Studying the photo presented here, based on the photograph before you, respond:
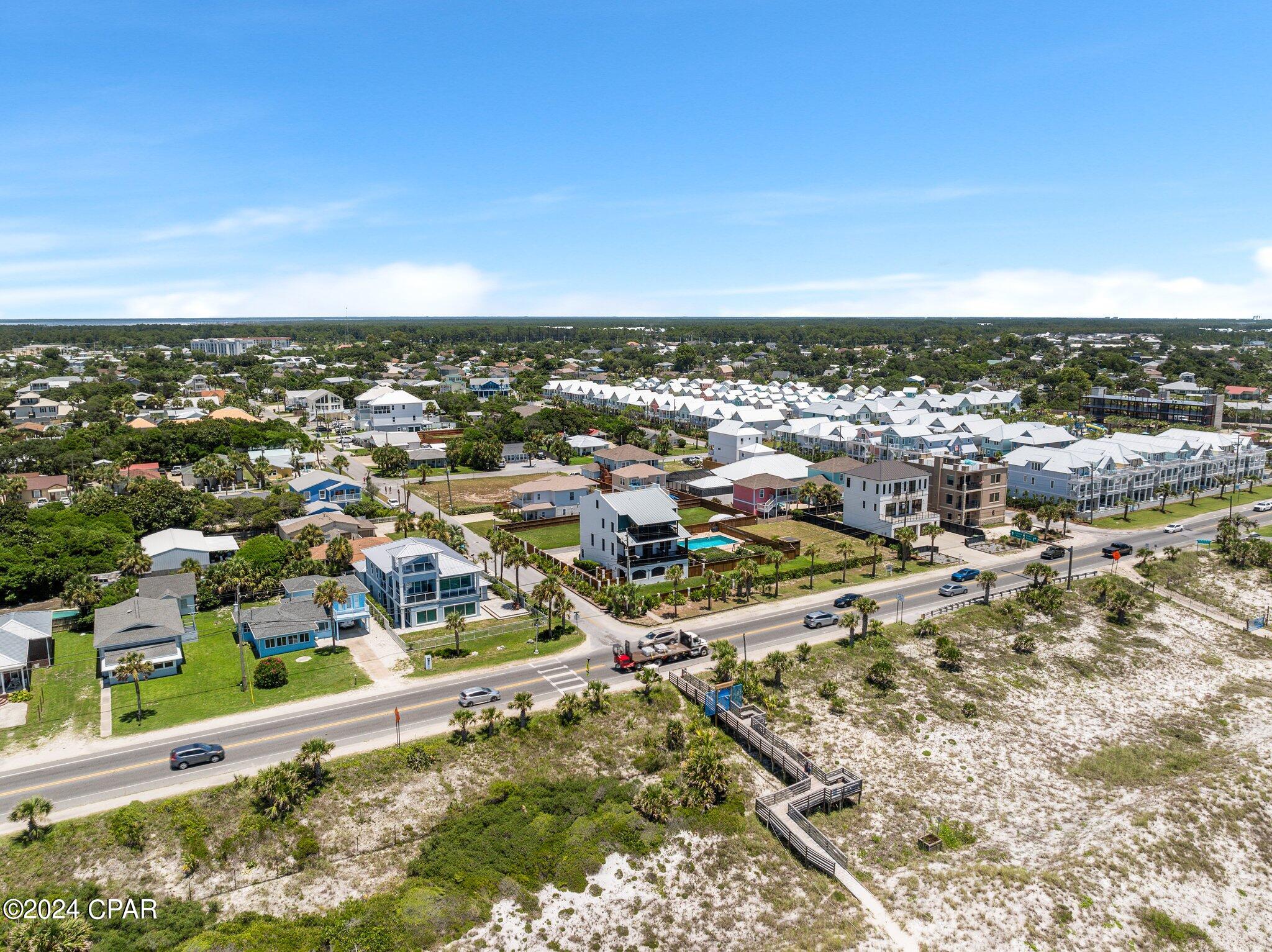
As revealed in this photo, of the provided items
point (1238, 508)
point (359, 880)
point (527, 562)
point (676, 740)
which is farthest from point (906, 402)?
point (359, 880)

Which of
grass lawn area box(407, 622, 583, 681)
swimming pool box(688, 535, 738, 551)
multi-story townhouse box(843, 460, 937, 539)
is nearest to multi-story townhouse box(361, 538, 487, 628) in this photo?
grass lawn area box(407, 622, 583, 681)

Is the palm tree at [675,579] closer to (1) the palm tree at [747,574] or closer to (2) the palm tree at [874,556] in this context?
(1) the palm tree at [747,574]

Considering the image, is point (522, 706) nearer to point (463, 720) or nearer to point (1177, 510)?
point (463, 720)

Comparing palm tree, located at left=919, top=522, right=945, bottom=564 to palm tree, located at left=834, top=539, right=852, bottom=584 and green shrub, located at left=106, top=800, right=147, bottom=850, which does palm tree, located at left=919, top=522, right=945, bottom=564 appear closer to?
palm tree, located at left=834, top=539, right=852, bottom=584

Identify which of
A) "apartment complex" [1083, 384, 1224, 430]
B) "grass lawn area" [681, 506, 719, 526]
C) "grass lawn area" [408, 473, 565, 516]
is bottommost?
"grass lawn area" [681, 506, 719, 526]

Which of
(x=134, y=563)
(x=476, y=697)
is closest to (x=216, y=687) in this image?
(x=476, y=697)
